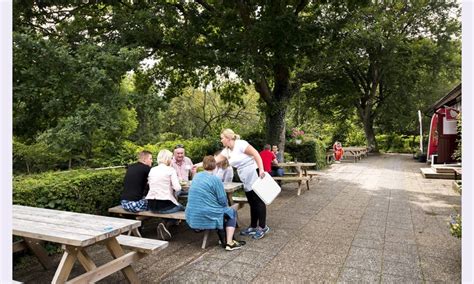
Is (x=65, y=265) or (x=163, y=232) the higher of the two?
(x=65, y=265)

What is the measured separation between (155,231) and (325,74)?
1045 centimetres

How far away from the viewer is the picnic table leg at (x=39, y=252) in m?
4.00

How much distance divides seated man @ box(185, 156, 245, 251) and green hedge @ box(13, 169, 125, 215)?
5.89 ft

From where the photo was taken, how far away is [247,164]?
5.36 m

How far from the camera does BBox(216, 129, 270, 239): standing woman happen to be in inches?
207

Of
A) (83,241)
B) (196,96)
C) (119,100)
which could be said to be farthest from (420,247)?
(196,96)

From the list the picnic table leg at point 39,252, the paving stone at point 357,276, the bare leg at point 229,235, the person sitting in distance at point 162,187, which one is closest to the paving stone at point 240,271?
the bare leg at point 229,235

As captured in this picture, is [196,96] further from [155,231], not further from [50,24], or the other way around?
[155,231]

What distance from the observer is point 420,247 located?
4891 millimetres

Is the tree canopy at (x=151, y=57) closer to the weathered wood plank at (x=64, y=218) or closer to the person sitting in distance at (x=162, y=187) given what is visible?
the person sitting in distance at (x=162, y=187)

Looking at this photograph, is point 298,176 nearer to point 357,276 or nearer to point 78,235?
point 357,276

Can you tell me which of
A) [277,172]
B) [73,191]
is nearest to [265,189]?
[73,191]

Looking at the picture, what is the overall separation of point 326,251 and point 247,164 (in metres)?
1.75

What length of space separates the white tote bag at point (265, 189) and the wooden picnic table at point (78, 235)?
205 cm
